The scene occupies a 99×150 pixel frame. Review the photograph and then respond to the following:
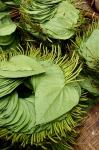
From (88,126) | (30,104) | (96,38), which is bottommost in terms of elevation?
(88,126)

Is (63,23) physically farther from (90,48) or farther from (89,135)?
(89,135)

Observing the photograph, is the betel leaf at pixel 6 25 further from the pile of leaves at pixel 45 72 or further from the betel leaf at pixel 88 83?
the betel leaf at pixel 88 83

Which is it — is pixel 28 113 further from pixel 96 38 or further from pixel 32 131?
pixel 96 38

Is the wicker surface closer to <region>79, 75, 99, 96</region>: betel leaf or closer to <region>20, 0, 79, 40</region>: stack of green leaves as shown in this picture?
<region>79, 75, 99, 96</region>: betel leaf

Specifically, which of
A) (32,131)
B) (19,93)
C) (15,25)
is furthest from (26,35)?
(32,131)

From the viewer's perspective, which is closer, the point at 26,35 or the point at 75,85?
the point at 75,85

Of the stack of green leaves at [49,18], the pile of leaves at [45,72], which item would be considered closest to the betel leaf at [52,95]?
the pile of leaves at [45,72]

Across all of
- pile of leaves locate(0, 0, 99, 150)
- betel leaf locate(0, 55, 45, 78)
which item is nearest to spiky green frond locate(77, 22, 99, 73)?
pile of leaves locate(0, 0, 99, 150)
